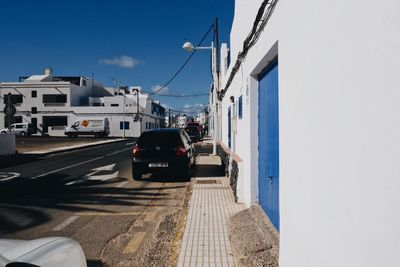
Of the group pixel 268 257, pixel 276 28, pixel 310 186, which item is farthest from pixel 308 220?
pixel 276 28

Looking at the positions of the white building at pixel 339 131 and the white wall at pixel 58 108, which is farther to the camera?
the white wall at pixel 58 108

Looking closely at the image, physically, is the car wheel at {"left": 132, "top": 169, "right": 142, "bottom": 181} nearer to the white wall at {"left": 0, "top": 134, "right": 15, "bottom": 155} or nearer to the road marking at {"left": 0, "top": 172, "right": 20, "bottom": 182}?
the road marking at {"left": 0, "top": 172, "right": 20, "bottom": 182}

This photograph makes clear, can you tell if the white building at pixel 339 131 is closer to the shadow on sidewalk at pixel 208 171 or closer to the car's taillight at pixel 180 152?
the car's taillight at pixel 180 152

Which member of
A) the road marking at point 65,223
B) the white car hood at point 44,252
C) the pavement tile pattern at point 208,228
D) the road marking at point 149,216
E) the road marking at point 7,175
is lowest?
the road marking at point 149,216

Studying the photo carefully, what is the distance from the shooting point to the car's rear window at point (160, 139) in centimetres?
1132

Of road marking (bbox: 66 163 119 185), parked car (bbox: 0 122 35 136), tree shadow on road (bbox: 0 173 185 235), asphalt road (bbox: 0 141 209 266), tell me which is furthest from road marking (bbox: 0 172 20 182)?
parked car (bbox: 0 122 35 136)

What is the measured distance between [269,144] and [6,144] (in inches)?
774

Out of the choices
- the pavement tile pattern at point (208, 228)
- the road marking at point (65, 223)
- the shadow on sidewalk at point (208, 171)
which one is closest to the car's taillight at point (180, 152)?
the shadow on sidewalk at point (208, 171)

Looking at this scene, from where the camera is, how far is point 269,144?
5.11 meters

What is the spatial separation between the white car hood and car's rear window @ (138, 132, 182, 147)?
8.38 m

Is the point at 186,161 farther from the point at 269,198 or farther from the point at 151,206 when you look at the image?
the point at 269,198

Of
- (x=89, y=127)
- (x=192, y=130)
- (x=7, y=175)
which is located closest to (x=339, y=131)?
(x=7, y=175)

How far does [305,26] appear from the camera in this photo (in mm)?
2879

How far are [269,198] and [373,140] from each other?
3509 millimetres
